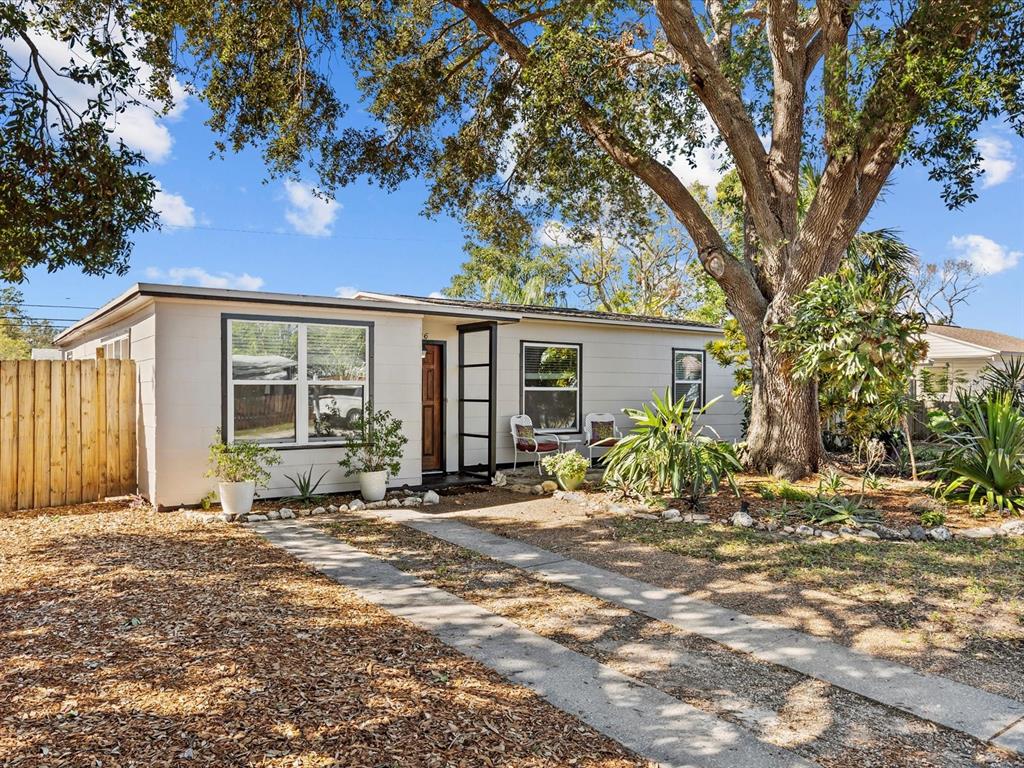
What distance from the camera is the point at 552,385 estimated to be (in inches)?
460

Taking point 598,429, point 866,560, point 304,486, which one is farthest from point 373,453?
point 866,560

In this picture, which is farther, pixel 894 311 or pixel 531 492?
pixel 531 492

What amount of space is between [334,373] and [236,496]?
207cm

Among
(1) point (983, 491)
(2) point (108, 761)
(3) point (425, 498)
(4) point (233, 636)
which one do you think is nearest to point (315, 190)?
(3) point (425, 498)

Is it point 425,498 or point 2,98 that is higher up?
point 2,98

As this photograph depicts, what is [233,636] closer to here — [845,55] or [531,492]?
[531,492]

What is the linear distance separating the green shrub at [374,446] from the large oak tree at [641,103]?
14.7ft

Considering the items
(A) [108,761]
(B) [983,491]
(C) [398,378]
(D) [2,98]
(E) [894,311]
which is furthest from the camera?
(C) [398,378]

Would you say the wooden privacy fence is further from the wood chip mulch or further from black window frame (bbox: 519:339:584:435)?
black window frame (bbox: 519:339:584:435)

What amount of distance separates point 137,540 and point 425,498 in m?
3.37

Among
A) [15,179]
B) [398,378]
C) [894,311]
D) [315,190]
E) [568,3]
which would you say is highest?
[568,3]

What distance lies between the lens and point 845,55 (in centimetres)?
749

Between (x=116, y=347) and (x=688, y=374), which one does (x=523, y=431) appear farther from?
(x=116, y=347)

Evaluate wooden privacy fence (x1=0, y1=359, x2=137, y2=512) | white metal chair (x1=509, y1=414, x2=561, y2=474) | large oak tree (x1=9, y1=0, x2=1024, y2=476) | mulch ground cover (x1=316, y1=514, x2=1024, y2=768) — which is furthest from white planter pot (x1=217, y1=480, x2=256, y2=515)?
large oak tree (x1=9, y1=0, x2=1024, y2=476)
